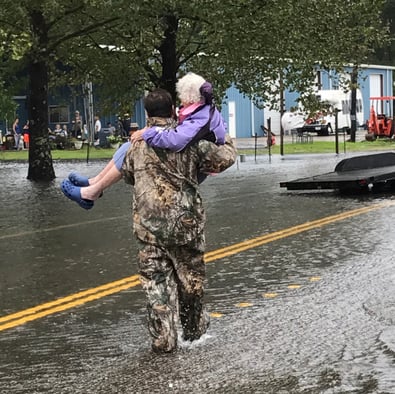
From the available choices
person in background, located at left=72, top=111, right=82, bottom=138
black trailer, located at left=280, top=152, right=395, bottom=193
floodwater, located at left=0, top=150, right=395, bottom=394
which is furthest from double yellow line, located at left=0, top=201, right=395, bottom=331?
person in background, located at left=72, top=111, right=82, bottom=138

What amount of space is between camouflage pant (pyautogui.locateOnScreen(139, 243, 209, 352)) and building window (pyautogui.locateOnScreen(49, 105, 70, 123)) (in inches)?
1969

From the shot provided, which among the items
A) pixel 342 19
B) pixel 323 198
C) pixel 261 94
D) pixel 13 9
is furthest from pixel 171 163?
pixel 261 94

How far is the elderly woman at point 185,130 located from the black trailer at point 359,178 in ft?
33.9

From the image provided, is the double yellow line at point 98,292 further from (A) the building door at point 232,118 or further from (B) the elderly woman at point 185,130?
(A) the building door at point 232,118

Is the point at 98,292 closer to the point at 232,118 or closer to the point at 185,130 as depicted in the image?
the point at 185,130

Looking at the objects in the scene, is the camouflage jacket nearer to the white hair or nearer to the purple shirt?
the purple shirt

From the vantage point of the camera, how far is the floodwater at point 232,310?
5.27 metres

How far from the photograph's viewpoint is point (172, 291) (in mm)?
5926

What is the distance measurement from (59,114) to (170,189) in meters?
50.6

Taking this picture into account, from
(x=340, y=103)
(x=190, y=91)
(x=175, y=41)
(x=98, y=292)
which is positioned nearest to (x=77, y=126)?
(x=340, y=103)

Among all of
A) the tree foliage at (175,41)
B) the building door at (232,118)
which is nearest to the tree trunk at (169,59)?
the tree foliage at (175,41)

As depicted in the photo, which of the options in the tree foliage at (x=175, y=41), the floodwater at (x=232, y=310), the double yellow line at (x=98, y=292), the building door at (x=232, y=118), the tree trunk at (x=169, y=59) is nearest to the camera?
the floodwater at (x=232, y=310)

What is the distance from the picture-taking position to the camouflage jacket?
5.86 meters

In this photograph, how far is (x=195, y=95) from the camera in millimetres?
5965
